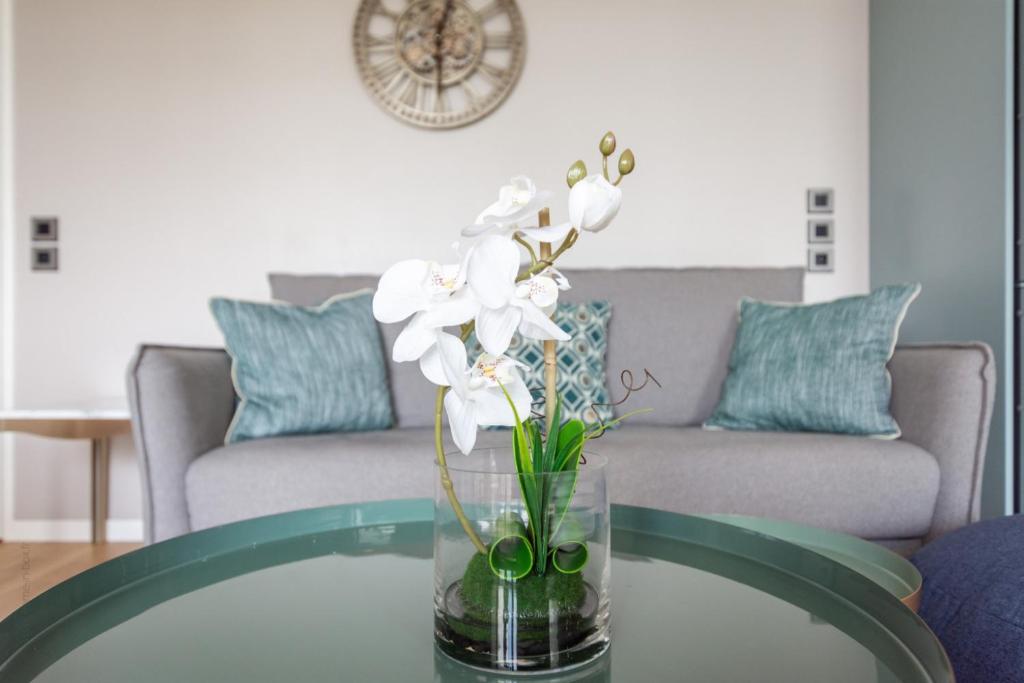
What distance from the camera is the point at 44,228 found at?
269cm

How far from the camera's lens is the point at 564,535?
20.2 inches

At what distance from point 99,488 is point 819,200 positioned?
2.96m

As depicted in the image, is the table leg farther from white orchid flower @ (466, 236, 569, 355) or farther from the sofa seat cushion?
white orchid flower @ (466, 236, 569, 355)

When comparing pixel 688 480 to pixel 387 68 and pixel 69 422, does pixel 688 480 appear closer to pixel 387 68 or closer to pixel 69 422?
Result: pixel 69 422

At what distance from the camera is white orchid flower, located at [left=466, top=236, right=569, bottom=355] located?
47 cm

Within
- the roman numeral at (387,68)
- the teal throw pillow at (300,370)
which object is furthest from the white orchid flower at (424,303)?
the roman numeral at (387,68)

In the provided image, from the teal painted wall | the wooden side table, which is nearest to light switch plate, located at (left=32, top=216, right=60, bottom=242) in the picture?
the wooden side table

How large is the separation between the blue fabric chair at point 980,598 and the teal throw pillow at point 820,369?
0.85m

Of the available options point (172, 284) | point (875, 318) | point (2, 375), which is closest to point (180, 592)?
point (875, 318)

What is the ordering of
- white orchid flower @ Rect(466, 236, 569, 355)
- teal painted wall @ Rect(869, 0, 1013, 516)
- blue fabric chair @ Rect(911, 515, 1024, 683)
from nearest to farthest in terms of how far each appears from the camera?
white orchid flower @ Rect(466, 236, 569, 355) < blue fabric chair @ Rect(911, 515, 1024, 683) < teal painted wall @ Rect(869, 0, 1013, 516)

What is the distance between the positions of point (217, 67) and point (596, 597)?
2868 millimetres

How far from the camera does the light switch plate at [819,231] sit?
2783mm

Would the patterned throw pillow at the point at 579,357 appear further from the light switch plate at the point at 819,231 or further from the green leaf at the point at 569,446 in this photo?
the green leaf at the point at 569,446

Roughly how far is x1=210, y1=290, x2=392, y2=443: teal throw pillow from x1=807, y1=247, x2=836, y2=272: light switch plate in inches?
71.2
